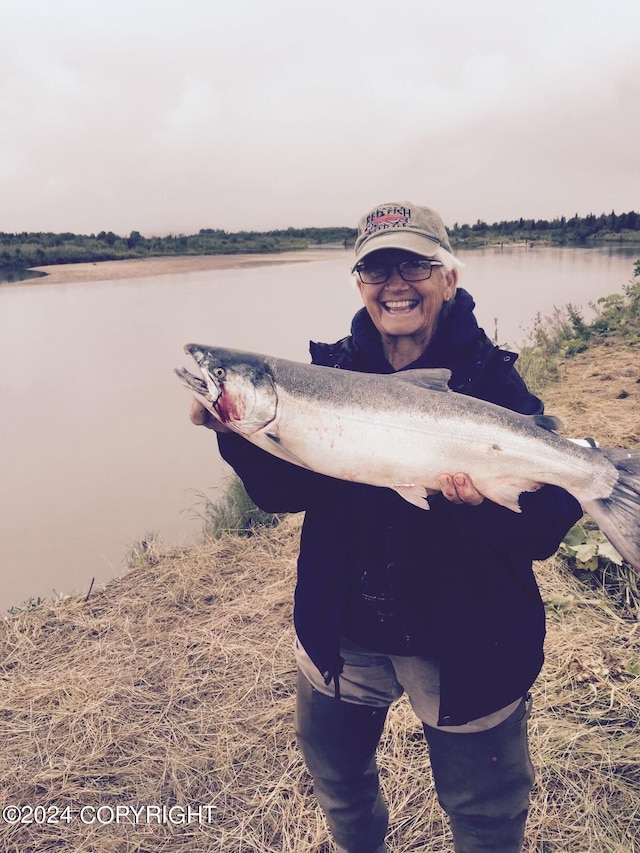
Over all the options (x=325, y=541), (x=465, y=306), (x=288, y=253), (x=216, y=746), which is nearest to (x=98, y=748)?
(x=216, y=746)

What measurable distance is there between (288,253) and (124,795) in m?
64.9

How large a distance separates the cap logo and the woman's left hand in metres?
1.08

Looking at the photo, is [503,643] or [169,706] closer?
[503,643]

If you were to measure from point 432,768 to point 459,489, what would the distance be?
3.58 ft

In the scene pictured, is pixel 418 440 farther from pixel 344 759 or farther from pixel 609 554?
pixel 609 554

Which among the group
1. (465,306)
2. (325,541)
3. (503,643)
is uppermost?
(465,306)

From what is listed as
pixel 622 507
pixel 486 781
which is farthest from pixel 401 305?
pixel 486 781

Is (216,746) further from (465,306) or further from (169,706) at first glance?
(465,306)

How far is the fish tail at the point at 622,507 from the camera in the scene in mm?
2178

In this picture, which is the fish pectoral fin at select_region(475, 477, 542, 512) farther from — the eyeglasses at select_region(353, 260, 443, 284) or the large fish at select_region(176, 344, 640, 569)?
the eyeglasses at select_region(353, 260, 443, 284)

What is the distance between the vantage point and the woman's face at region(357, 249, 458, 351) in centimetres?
234

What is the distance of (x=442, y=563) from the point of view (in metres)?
2.12

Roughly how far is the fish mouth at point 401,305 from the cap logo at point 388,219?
0.33 m

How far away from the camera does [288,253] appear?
64250 millimetres
